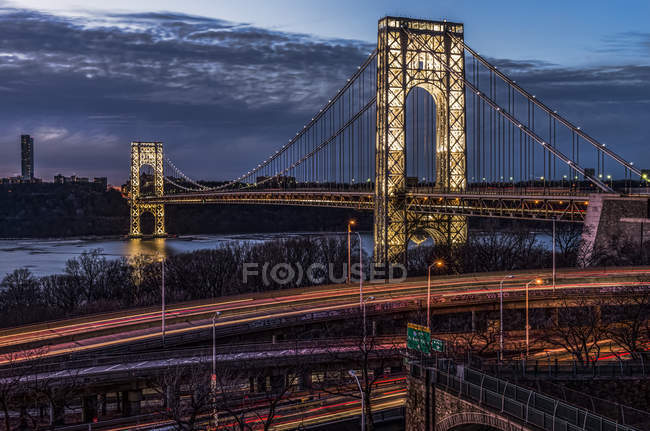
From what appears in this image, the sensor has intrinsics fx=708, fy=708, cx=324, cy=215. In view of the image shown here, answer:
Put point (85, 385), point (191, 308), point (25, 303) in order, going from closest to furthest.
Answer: point (85, 385), point (191, 308), point (25, 303)

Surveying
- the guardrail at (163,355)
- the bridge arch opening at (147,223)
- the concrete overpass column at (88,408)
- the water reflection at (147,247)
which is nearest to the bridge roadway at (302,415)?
the concrete overpass column at (88,408)

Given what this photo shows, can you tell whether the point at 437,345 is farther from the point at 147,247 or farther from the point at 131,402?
the point at 147,247

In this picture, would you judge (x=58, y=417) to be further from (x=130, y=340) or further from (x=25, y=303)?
(x=25, y=303)

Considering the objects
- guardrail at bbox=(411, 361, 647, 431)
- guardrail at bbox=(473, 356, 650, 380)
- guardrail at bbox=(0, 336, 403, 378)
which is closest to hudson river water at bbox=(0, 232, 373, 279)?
guardrail at bbox=(0, 336, 403, 378)

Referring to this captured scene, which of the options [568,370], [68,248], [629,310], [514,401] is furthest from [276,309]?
[68,248]

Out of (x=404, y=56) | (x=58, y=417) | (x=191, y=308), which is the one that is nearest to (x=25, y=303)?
(x=191, y=308)
